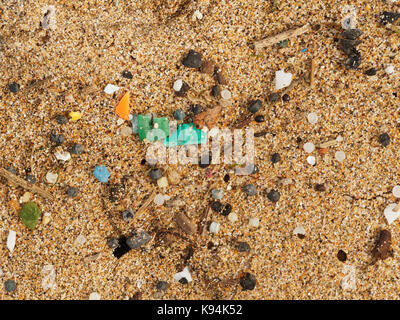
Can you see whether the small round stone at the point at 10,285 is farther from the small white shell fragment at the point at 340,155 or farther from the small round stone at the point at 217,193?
the small white shell fragment at the point at 340,155

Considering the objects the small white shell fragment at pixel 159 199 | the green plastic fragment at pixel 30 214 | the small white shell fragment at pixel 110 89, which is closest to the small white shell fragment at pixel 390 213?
the small white shell fragment at pixel 159 199

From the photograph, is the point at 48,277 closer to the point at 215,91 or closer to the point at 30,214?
the point at 30,214

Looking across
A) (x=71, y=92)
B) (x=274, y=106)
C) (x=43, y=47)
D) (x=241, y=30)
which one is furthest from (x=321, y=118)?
Result: (x=43, y=47)

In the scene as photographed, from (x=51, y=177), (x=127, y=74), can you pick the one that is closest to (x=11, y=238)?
(x=51, y=177)

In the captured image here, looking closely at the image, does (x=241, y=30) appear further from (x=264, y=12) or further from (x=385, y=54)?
(x=385, y=54)

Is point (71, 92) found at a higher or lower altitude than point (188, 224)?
higher
